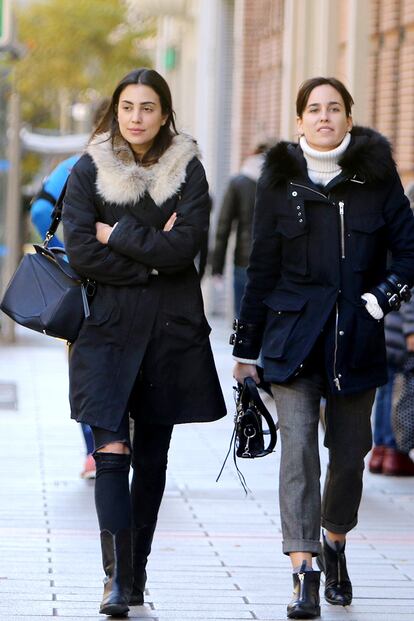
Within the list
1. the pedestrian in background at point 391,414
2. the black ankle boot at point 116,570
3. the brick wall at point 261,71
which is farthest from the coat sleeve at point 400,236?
the brick wall at point 261,71

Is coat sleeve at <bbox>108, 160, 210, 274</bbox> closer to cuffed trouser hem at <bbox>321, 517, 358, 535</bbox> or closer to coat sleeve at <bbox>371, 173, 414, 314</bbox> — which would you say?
coat sleeve at <bbox>371, 173, 414, 314</bbox>

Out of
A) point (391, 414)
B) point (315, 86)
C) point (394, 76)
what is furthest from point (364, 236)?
point (394, 76)

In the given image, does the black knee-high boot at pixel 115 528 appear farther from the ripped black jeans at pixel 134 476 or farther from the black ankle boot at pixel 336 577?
the black ankle boot at pixel 336 577

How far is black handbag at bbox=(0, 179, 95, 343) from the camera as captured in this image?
232 inches

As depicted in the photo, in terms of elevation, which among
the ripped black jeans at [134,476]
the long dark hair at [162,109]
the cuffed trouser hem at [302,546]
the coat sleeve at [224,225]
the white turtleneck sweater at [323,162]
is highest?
the long dark hair at [162,109]

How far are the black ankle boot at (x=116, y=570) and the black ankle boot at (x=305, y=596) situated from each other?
23.2 inches

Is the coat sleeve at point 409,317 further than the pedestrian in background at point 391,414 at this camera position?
No

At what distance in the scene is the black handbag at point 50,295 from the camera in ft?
19.3

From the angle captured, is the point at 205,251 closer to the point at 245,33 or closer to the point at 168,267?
the point at 168,267

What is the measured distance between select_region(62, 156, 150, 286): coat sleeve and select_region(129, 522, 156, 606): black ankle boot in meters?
0.90

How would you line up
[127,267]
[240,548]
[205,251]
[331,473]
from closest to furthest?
[127,267], [331,473], [240,548], [205,251]

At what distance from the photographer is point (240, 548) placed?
7348mm

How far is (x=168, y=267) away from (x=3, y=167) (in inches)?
541

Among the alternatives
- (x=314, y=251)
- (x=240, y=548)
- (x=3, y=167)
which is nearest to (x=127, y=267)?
(x=314, y=251)
